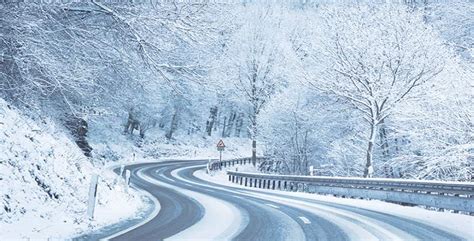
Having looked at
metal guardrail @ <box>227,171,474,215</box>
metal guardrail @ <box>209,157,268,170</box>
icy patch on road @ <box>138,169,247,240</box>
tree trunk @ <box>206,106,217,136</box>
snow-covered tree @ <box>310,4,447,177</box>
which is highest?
tree trunk @ <box>206,106,217,136</box>

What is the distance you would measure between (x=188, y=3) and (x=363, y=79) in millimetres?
15486

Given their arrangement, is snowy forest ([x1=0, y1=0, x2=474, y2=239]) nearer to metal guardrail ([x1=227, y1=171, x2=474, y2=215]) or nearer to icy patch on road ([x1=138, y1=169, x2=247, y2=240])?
icy patch on road ([x1=138, y1=169, x2=247, y2=240])

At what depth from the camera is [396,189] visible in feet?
54.2

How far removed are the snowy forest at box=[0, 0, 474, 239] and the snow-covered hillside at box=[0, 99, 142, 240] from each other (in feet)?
0.13

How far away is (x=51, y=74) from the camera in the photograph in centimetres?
989

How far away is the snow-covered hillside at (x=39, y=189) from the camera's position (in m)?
7.62

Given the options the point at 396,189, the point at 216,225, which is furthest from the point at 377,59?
the point at 216,225

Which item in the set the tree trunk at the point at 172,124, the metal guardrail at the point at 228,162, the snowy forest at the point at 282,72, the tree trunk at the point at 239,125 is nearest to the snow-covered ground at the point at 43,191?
the snowy forest at the point at 282,72

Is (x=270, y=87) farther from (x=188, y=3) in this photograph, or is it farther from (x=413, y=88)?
(x=188, y=3)

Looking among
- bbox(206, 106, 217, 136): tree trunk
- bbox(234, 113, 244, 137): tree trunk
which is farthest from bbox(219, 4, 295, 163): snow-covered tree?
bbox(234, 113, 244, 137): tree trunk

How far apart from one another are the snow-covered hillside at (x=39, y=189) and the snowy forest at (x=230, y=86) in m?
0.04

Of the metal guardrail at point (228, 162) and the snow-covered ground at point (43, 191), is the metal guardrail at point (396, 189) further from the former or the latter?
the metal guardrail at point (228, 162)

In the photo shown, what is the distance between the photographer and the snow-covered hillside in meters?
7.62

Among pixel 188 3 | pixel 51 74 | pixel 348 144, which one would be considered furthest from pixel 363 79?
pixel 51 74
